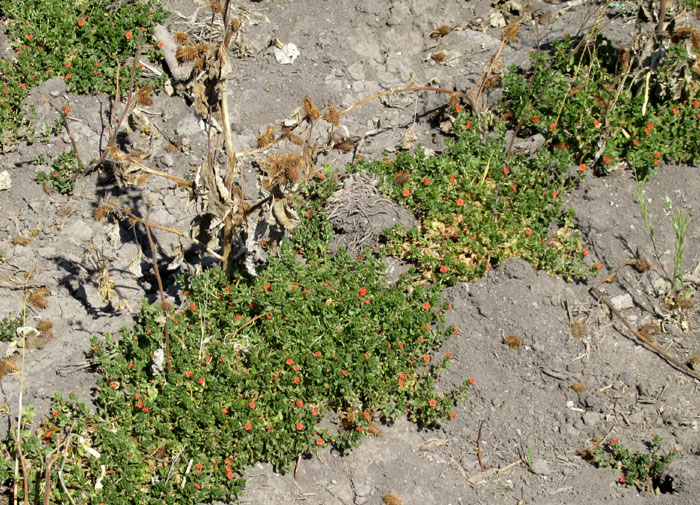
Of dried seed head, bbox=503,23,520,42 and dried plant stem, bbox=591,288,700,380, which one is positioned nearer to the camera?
→ dried plant stem, bbox=591,288,700,380

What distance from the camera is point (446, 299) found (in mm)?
4793

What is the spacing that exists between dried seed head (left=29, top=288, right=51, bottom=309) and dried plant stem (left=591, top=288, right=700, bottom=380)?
159 inches

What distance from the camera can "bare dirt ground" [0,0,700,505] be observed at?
4109 mm

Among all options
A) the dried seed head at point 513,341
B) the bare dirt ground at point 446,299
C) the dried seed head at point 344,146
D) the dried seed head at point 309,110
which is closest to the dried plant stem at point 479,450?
the bare dirt ground at point 446,299

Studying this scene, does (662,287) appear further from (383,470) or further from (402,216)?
(383,470)

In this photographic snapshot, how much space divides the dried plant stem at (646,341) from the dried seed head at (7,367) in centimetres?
415

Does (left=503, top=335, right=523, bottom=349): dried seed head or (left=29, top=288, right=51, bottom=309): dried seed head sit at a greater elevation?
(left=503, top=335, right=523, bottom=349): dried seed head

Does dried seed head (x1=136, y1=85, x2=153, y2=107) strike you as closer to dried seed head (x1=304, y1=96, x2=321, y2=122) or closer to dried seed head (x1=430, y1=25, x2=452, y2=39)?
dried seed head (x1=304, y1=96, x2=321, y2=122)

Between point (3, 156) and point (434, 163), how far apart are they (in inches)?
140

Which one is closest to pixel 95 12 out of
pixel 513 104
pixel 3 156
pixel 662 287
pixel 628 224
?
pixel 3 156

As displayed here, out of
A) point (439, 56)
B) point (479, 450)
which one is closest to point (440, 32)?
point (439, 56)

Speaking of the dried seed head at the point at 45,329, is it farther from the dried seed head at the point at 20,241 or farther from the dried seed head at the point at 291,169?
the dried seed head at the point at 291,169

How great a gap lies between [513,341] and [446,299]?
1.86 ft

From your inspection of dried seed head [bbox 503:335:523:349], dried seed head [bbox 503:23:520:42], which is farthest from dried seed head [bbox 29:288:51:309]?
dried seed head [bbox 503:23:520:42]
